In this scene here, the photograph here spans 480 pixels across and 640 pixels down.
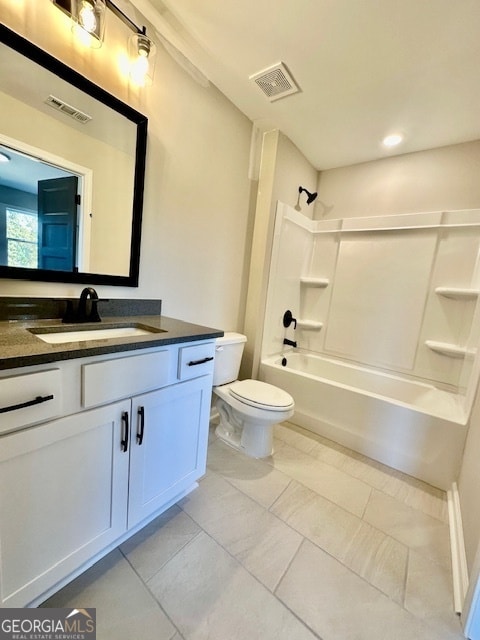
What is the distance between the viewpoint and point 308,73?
1.55 metres

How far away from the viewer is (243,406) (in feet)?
5.56

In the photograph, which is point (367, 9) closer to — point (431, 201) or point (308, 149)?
point (308, 149)

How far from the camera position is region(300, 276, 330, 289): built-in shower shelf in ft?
8.87

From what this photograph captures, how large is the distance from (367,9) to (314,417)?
2.39 m

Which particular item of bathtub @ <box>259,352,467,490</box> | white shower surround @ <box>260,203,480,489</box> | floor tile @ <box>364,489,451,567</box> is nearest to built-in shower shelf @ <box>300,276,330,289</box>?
white shower surround @ <box>260,203,480,489</box>

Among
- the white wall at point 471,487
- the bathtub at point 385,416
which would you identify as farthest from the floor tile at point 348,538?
the bathtub at point 385,416

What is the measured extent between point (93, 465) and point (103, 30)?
1.79m

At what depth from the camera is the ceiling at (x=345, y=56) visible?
3.98 feet

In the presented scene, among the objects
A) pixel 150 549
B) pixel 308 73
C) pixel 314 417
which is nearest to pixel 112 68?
pixel 308 73

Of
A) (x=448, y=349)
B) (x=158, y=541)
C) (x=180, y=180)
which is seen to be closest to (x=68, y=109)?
(x=180, y=180)

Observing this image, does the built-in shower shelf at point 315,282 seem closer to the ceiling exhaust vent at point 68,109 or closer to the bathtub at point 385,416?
the bathtub at point 385,416

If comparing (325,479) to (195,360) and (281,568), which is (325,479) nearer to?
(281,568)

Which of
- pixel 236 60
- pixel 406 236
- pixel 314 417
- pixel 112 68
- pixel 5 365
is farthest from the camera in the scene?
pixel 406 236

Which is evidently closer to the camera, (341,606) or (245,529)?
(341,606)
